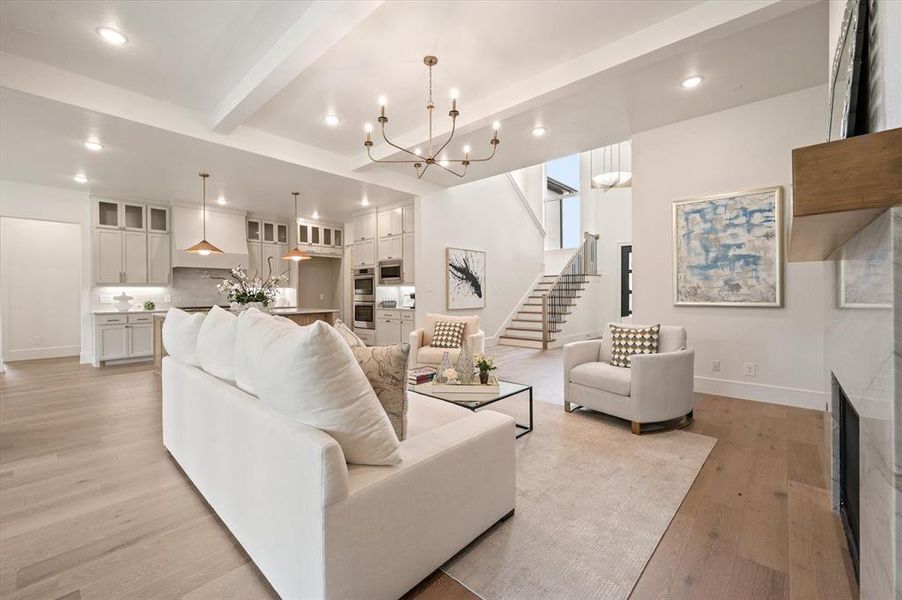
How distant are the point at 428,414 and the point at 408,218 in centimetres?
523

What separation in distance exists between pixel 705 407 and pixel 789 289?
1.37m

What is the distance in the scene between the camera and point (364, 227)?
776 centimetres

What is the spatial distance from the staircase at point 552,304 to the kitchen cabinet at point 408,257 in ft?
7.93

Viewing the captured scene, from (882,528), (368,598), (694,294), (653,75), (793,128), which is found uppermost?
(653,75)

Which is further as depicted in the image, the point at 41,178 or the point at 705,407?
the point at 41,178

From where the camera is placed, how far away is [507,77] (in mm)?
3498

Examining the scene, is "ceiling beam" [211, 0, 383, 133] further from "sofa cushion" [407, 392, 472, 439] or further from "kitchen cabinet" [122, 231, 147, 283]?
"kitchen cabinet" [122, 231, 147, 283]

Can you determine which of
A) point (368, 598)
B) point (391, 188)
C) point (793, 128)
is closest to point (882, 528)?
point (368, 598)

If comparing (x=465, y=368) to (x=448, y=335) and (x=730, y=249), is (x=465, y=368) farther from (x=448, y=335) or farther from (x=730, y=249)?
(x=730, y=249)

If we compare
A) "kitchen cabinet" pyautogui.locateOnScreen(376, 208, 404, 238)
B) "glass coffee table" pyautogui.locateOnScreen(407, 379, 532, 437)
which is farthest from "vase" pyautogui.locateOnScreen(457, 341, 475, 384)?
"kitchen cabinet" pyautogui.locateOnScreen(376, 208, 404, 238)

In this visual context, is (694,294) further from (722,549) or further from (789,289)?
(722,549)

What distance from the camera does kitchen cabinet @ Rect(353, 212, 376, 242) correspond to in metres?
7.55

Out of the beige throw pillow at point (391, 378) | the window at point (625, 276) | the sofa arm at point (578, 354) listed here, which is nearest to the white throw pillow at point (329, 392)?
the beige throw pillow at point (391, 378)

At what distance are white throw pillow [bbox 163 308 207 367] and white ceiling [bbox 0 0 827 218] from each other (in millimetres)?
1905
